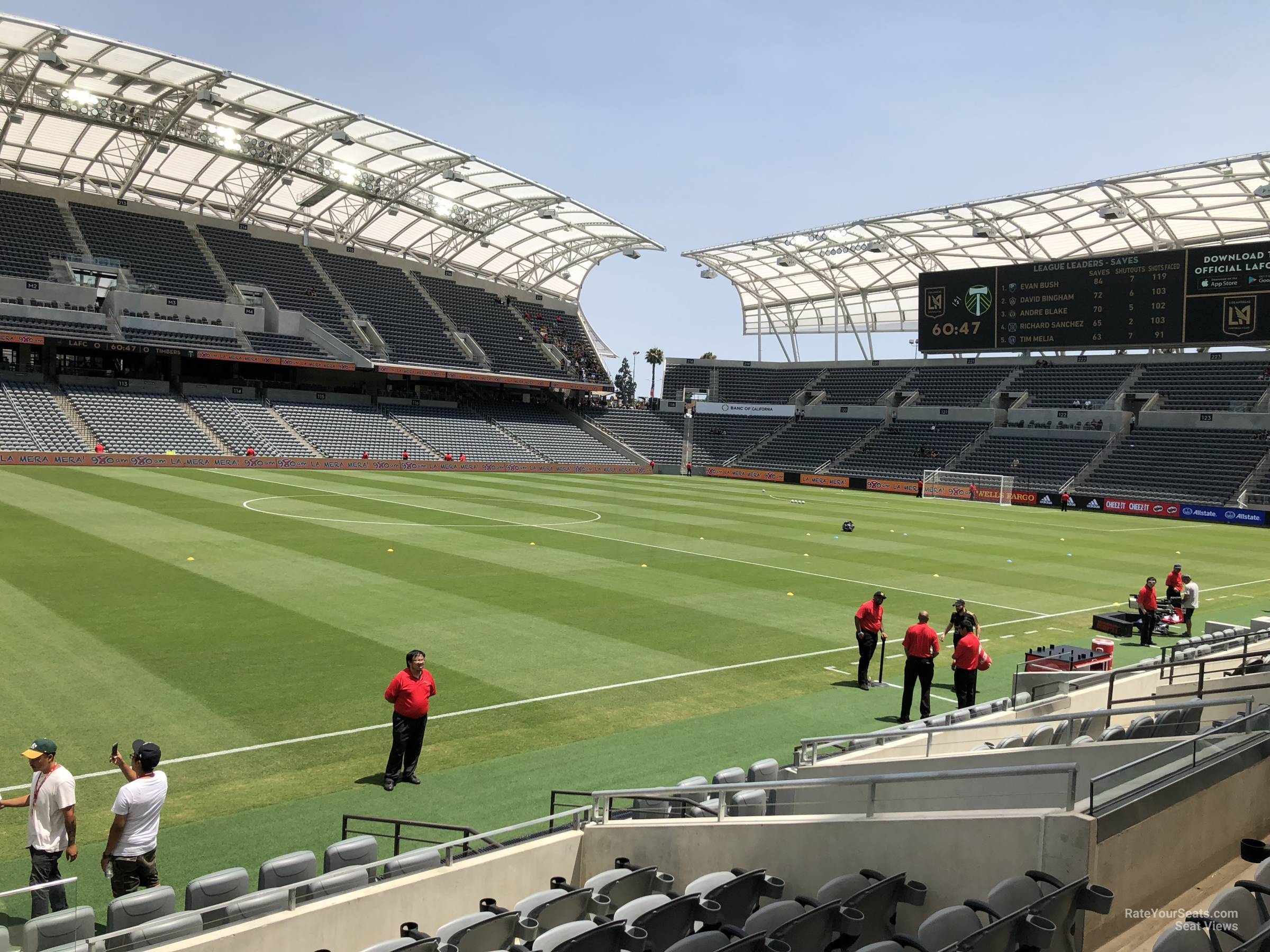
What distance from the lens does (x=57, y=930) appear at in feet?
18.6

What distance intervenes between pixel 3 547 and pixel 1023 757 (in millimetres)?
23605

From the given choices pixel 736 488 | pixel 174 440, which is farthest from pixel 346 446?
pixel 736 488

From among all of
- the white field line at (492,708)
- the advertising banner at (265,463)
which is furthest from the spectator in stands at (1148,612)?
the advertising banner at (265,463)

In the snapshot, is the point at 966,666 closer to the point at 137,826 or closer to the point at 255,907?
the point at 255,907

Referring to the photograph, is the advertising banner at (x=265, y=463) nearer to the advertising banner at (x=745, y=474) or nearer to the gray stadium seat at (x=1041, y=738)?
the advertising banner at (x=745, y=474)

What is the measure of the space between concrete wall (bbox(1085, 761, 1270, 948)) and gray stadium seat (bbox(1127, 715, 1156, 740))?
0.94 meters

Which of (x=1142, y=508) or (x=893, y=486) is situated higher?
(x=893, y=486)

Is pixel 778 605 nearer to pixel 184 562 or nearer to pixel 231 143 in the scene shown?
pixel 184 562

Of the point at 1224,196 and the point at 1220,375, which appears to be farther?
the point at 1220,375

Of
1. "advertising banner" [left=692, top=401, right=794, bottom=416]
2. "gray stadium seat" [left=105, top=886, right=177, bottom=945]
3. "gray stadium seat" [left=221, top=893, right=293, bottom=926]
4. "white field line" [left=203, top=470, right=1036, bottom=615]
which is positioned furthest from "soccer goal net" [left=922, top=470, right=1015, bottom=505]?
"gray stadium seat" [left=105, top=886, right=177, bottom=945]

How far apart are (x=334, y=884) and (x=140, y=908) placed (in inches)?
47.2

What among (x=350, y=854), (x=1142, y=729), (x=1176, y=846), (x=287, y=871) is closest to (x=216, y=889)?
(x=287, y=871)

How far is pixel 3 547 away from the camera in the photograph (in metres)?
22.6

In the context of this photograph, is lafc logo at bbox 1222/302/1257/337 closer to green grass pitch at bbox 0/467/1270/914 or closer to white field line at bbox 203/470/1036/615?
green grass pitch at bbox 0/467/1270/914
